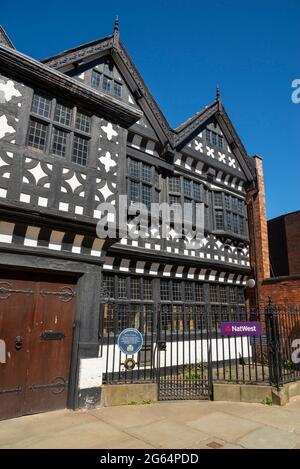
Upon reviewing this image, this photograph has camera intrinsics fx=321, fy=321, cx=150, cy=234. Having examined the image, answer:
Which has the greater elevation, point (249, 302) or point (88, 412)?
point (249, 302)

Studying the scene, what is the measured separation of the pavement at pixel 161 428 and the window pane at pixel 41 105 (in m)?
6.48

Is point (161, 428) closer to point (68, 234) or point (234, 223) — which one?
point (68, 234)

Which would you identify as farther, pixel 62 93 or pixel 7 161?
pixel 62 93

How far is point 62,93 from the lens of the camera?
7.75 meters

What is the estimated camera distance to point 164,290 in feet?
36.9

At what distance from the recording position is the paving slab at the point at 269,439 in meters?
4.86

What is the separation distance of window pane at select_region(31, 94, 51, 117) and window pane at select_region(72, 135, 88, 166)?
0.86 m

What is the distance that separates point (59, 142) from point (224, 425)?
6.89 m

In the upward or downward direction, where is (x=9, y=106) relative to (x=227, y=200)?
downward

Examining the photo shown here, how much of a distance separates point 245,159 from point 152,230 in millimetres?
7028

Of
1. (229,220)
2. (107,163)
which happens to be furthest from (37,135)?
(229,220)

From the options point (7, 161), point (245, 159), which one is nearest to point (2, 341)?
point (7, 161)
